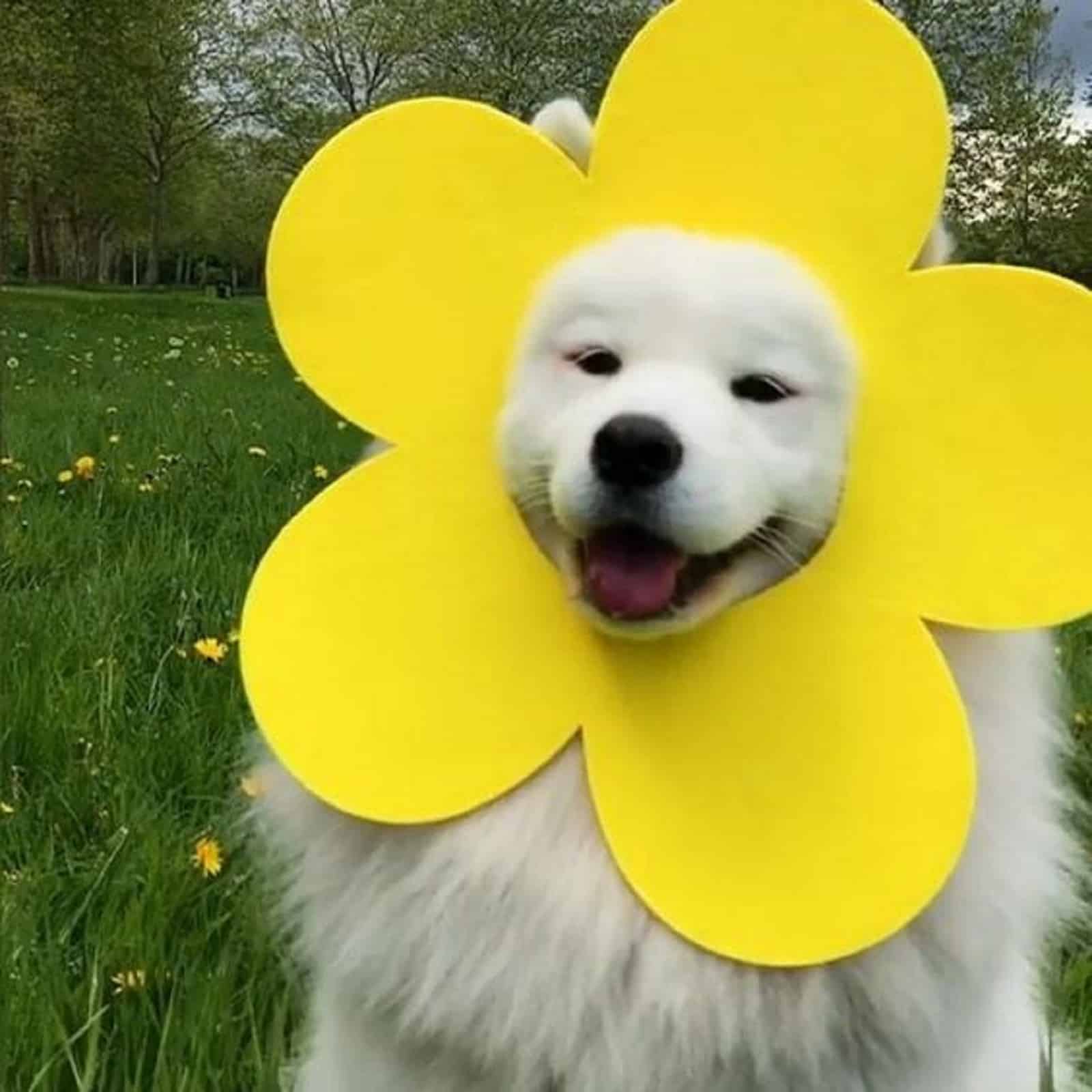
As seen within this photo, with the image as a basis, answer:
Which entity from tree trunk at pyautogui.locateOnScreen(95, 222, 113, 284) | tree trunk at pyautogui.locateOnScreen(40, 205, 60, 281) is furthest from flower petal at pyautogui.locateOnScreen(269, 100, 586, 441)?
tree trunk at pyautogui.locateOnScreen(95, 222, 113, 284)

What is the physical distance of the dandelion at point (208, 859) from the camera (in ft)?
8.11

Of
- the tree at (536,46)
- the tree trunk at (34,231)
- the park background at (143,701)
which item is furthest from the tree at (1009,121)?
the tree trunk at (34,231)

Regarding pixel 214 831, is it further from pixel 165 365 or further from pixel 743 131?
pixel 165 365

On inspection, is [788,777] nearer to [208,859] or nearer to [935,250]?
[935,250]

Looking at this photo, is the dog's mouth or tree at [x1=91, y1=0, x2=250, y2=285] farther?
tree at [x1=91, y1=0, x2=250, y2=285]

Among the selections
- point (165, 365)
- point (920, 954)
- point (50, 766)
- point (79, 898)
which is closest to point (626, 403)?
point (920, 954)

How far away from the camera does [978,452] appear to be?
173cm

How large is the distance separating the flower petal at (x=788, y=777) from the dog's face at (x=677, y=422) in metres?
0.10

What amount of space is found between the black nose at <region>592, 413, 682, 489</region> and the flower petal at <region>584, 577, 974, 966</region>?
289 mm

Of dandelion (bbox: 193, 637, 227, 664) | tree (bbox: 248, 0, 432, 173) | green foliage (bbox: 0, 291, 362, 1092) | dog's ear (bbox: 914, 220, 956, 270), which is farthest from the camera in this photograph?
tree (bbox: 248, 0, 432, 173)

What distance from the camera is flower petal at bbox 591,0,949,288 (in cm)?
173

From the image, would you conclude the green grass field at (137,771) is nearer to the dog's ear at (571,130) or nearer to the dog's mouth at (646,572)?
the dog's mouth at (646,572)

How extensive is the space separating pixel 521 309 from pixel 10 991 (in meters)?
1.14

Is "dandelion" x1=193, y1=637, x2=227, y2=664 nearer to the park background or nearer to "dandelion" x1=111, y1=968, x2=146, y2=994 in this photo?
the park background
